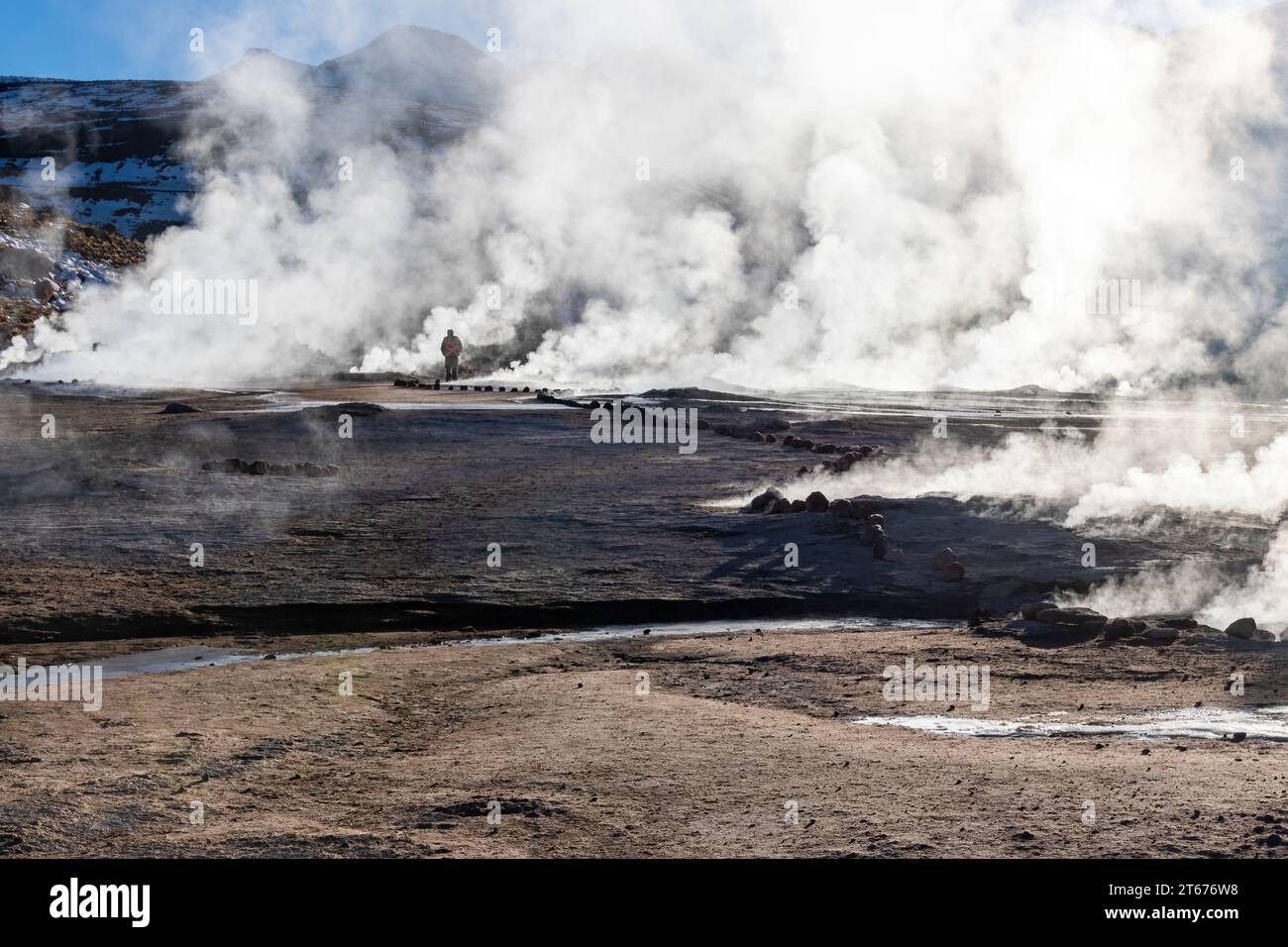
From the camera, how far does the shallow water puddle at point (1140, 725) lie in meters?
8.79

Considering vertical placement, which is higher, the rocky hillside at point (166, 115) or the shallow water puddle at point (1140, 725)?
the rocky hillside at point (166, 115)

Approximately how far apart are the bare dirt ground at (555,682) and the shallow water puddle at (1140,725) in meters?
0.21

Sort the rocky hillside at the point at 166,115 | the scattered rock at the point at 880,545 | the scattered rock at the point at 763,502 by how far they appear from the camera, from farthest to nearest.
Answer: the rocky hillside at the point at 166,115 → the scattered rock at the point at 763,502 → the scattered rock at the point at 880,545

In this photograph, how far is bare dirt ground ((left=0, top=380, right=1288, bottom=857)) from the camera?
6.66 metres

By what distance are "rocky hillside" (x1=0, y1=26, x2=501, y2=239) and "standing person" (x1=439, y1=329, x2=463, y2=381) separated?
37.6m

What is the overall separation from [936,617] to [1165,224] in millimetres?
74613

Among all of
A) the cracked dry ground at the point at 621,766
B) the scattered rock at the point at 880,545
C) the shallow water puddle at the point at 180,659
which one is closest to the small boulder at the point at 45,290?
the scattered rock at the point at 880,545

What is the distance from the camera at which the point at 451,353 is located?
202ft

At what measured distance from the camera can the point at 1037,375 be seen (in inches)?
2955

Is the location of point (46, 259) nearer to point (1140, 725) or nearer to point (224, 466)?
point (224, 466)

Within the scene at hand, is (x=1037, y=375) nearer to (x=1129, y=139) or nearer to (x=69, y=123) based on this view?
(x=1129, y=139)

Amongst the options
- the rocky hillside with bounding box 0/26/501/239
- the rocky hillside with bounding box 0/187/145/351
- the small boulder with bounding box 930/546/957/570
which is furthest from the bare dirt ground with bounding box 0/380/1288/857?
the rocky hillside with bounding box 0/26/501/239

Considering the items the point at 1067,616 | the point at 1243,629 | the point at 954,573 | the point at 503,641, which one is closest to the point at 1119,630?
the point at 1067,616

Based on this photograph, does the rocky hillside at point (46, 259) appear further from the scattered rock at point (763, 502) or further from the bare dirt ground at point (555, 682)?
the scattered rock at point (763, 502)
